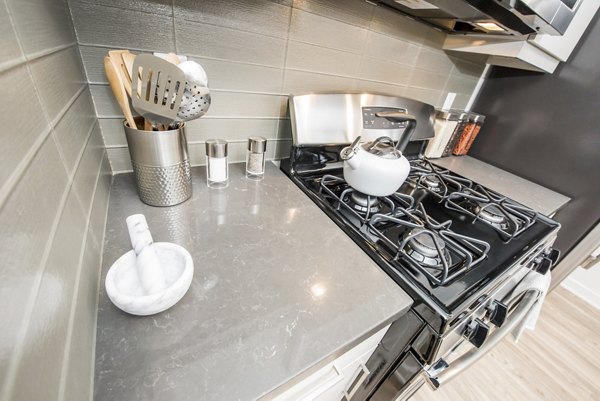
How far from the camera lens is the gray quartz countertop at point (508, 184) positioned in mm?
988

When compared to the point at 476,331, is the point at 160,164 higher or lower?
higher

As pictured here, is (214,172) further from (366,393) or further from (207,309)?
(366,393)

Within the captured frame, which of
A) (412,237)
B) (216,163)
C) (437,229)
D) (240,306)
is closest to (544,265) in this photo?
(437,229)

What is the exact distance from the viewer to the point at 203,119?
2.30 feet

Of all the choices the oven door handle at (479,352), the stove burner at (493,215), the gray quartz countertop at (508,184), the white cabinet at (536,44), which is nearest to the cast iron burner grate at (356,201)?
the stove burner at (493,215)

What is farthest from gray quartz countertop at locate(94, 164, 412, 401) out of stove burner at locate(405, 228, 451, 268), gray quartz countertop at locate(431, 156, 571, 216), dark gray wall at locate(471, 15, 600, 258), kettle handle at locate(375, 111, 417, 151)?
dark gray wall at locate(471, 15, 600, 258)

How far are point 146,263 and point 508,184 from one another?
1.41m

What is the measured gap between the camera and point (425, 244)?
1.83 feet

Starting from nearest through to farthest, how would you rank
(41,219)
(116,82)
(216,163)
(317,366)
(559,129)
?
(41,219)
(317,366)
(116,82)
(216,163)
(559,129)

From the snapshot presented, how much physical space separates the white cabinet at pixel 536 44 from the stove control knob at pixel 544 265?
704 mm

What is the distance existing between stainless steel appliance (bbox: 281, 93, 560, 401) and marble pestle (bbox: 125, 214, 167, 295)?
393 mm

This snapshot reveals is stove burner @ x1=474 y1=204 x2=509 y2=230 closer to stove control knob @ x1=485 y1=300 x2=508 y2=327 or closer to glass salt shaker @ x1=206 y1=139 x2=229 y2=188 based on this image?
stove control knob @ x1=485 y1=300 x2=508 y2=327

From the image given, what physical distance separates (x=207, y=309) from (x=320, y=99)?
0.66 metres

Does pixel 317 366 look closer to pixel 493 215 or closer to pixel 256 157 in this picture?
pixel 256 157
